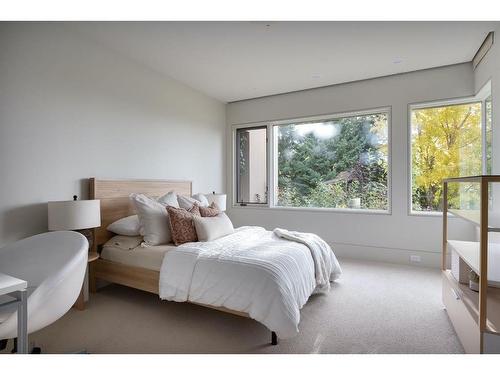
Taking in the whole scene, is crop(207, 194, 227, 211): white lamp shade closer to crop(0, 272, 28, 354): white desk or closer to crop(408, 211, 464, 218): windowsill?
crop(408, 211, 464, 218): windowsill

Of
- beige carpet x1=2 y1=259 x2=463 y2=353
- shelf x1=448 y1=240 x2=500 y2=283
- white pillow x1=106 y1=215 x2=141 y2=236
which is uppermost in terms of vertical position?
white pillow x1=106 y1=215 x2=141 y2=236

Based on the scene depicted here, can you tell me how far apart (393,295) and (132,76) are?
3.81 m

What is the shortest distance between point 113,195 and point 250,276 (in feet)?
6.37

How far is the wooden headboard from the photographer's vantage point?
2811mm

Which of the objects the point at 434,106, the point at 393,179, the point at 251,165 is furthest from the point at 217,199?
the point at 434,106

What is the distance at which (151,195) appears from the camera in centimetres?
341

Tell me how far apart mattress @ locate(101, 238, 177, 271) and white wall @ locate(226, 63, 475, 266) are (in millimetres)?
2557

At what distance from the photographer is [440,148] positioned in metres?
3.62

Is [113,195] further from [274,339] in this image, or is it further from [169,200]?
[274,339]

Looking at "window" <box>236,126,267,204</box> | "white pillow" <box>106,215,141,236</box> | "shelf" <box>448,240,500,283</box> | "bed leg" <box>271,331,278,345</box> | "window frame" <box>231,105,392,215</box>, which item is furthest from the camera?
"window" <box>236,126,267,204</box>

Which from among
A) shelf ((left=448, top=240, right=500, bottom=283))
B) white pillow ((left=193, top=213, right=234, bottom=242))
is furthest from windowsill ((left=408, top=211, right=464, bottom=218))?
white pillow ((left=193, top=213, right=234, bottom=242))
